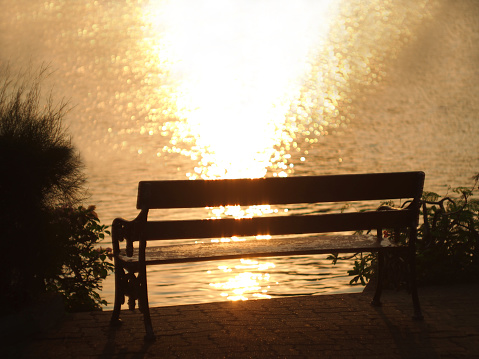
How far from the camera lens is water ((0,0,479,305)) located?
203 feet

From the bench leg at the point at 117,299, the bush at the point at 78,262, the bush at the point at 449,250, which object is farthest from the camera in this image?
the bush at the point at 449,250

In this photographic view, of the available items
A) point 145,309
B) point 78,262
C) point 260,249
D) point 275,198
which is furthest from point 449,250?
point 78,262

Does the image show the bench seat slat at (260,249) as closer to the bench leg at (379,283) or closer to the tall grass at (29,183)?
the bench leg at (379,283)

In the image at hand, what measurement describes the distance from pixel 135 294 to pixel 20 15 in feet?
451

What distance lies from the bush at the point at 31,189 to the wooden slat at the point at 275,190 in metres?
0.85

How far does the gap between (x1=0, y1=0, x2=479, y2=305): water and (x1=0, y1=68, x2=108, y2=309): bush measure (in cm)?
2181

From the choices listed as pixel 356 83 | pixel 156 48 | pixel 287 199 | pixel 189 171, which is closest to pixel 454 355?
pixel 287 199

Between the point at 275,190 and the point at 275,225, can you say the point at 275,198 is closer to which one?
the point at 275,190

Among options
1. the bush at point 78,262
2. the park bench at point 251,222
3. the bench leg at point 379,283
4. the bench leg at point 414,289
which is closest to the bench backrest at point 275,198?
the park bench at point 251,222

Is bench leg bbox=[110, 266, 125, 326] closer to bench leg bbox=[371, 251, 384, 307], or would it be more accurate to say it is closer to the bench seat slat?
the bench seat slat

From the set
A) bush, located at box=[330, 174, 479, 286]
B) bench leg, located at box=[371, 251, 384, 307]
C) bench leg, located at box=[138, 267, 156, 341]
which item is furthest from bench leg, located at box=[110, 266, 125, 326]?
bush, located at box=[330, 174, 479, 286]

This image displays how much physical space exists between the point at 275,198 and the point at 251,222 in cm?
24

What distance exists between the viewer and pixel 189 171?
5612 cm

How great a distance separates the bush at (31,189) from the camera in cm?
572
